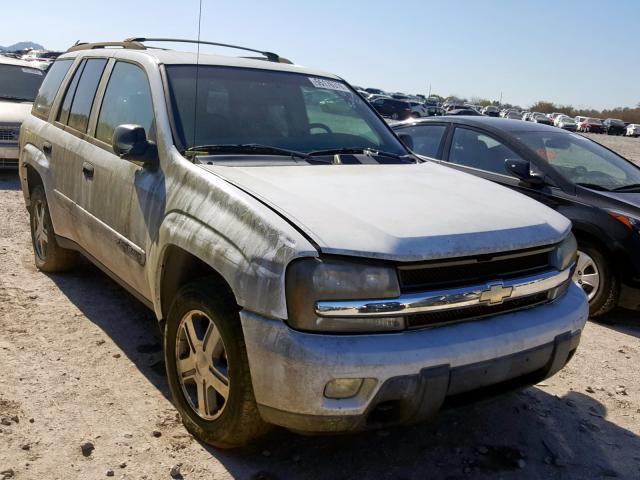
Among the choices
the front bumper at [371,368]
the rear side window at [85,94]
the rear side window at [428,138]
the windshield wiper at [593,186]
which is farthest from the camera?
the rear side window at [428,138]

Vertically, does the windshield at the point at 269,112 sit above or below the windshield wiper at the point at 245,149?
above

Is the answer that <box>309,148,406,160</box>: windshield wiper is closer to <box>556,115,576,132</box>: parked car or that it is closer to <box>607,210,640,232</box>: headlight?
<box>607,210,640,232</box>: headlight

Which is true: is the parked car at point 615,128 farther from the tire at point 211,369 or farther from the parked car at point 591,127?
the tire at point 211,369

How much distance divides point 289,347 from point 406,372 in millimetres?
447

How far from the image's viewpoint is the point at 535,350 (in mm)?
2688

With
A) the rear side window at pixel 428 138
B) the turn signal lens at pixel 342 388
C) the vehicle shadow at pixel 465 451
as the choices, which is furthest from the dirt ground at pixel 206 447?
the rear side window at pixel 428 138

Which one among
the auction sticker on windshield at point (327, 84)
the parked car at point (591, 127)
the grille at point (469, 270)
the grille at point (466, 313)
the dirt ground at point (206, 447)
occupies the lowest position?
the parked car at point (591, 127)

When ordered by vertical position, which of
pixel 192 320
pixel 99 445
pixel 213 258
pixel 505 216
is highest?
pixel 505 216

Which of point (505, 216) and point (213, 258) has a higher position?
point (505, 216)

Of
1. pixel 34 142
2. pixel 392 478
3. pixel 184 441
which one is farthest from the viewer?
pixel 34 142

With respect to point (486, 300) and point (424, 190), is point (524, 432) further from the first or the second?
point (424, 190)

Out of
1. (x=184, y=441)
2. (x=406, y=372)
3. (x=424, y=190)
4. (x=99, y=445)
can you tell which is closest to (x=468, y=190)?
(x=424, y=190)

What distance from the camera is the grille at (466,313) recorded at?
2477 millimetres

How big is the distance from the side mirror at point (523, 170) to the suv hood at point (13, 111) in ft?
23.2
